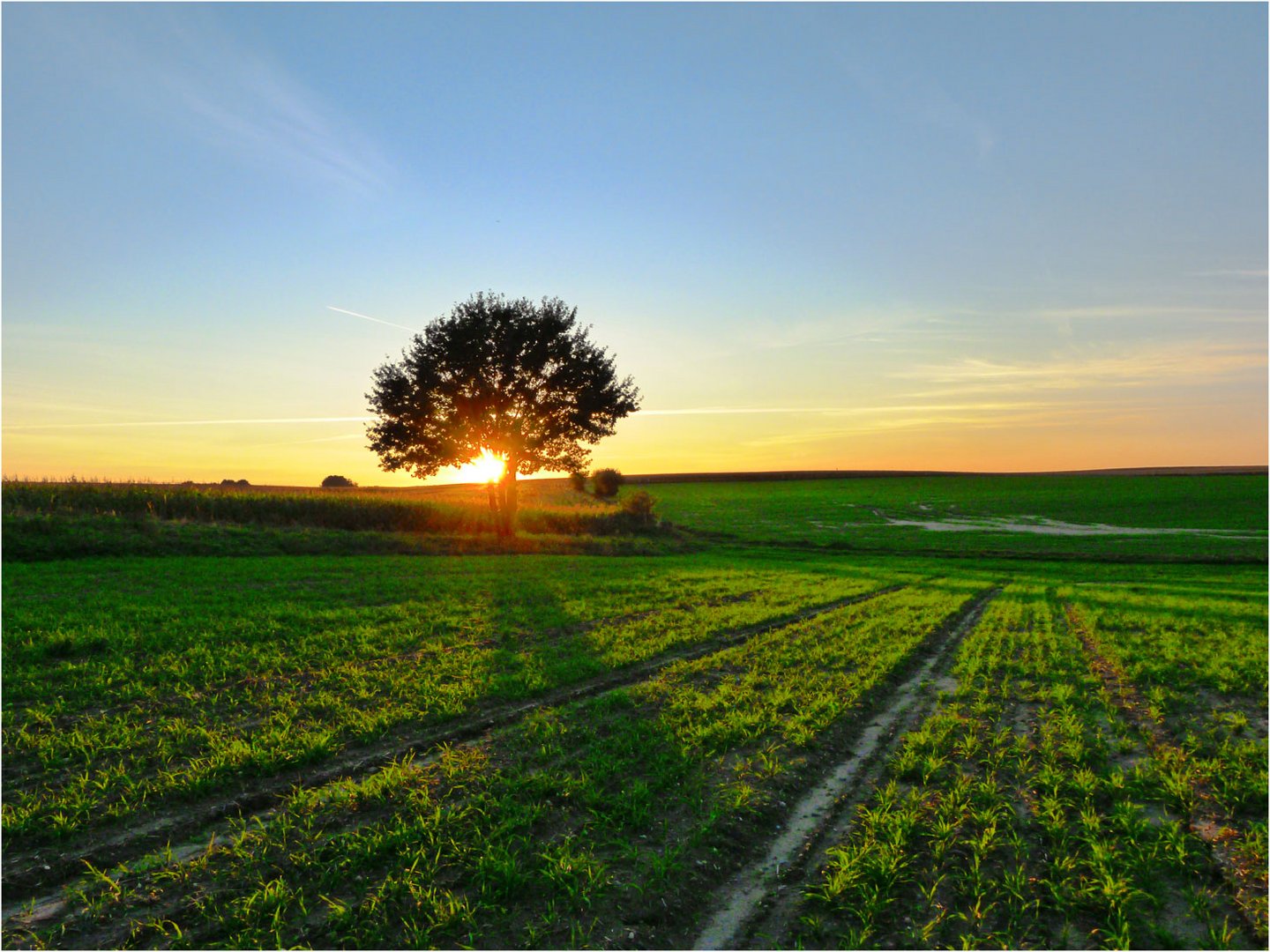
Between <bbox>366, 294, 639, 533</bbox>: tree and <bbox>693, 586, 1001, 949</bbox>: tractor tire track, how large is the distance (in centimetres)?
3502

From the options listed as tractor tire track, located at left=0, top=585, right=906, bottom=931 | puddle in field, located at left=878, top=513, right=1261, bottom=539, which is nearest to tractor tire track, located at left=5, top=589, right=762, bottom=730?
tractor tire track, located at left=0, top=585, right=906, bottom=931

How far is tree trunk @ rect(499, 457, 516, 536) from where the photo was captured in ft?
143

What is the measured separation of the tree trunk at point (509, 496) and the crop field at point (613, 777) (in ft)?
86.9

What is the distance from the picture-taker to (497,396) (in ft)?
138

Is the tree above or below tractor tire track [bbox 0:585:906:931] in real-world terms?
above

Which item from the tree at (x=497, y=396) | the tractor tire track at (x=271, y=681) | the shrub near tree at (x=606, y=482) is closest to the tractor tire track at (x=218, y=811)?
the tractor tire track at (x=271, y=681)

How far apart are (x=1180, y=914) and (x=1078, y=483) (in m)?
123

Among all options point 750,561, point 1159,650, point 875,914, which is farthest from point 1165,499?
point 875,914

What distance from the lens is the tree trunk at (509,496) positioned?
143ft

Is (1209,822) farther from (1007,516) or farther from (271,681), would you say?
(1007,516)

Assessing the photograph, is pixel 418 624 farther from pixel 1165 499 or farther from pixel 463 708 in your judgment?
pixel 1165 499

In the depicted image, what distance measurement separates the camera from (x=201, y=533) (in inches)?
1114

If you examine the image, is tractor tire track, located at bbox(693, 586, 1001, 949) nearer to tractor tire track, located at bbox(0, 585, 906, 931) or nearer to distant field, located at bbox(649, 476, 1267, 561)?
tractor tire track, located at bbox(0, 585, 906, 931)

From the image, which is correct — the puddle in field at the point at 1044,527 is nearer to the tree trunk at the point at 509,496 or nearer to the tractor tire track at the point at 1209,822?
the tree trunk at the point at 509,496
